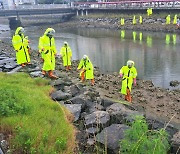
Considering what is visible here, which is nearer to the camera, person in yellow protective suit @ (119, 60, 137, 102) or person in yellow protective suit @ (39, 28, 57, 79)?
person in yellow protective suit @ (119, 60, 137, 102)

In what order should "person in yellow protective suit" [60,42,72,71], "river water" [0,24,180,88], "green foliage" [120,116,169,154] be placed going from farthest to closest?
1. "river water" [0,24,180,88]
2. "person in yellow protective suit" [60,42,72,71]
3. "green foliage" [120,116,169,154]

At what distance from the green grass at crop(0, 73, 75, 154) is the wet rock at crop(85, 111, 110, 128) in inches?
21.2

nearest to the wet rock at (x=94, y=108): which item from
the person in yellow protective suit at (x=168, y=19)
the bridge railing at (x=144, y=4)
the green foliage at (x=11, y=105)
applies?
the green foliage at (x=11, y=105)

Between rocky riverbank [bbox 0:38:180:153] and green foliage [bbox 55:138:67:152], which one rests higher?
green foliage [bbox 55:138:67:152]

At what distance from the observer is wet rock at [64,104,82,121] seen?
26.8 feet

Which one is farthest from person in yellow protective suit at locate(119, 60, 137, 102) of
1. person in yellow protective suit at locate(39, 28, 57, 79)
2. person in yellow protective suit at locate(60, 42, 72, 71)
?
person in yellow protective suit at locate(60, 42, 72, 71)

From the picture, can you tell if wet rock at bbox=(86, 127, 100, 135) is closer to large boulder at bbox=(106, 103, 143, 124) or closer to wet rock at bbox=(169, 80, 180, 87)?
large boulder at bbox=(106, 103, 143, 124)

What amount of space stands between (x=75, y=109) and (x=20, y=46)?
23.2ft

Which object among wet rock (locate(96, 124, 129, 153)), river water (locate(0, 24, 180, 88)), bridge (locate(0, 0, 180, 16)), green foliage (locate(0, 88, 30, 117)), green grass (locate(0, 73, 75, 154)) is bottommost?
river water (locate(0, 24, 180, 88))

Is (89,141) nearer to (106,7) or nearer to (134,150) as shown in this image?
(134,150)

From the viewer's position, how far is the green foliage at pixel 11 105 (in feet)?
22.4

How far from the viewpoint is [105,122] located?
753 centimetres

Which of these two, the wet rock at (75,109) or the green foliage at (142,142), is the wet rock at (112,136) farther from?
the wet rock at (75,109)

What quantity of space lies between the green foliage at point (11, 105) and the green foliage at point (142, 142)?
2836 millimetres
